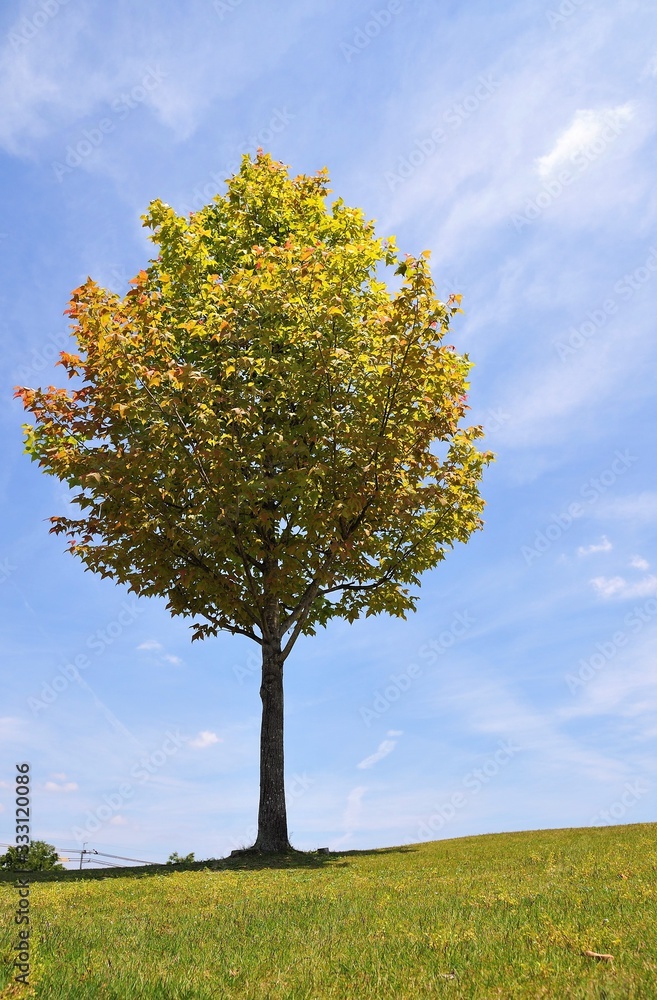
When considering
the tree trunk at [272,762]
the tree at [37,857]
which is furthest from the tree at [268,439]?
the tree at [37,857]

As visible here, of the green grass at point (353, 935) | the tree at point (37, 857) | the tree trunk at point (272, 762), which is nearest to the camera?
the green grass at point (353, 935)

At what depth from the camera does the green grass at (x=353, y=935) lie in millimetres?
6844

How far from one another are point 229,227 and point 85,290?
567 cm

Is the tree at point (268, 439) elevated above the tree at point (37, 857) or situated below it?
above

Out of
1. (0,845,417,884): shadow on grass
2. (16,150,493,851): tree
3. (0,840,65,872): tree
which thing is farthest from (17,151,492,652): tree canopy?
(0,840,65,872): tree

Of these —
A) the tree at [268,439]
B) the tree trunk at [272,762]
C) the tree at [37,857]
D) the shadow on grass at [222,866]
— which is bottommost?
the tree at [37,857]

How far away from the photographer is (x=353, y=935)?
8.65 m

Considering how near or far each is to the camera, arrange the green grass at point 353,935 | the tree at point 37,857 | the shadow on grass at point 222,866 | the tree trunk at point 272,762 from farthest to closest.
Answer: the tree at point 37,857 → the tree trunk at point 272,762 → the shadow on grass at point 222,866 → the green grass at point 353,935

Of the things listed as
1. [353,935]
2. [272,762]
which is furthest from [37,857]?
[353,935]

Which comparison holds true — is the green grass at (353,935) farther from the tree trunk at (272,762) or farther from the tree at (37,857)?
the tree at (37,857)

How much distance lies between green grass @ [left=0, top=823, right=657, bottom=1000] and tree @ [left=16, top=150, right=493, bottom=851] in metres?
7.53

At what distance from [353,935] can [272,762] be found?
1208 cm

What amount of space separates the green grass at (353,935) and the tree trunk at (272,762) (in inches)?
221

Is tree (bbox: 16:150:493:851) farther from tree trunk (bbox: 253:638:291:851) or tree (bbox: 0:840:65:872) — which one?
tree (bbox: 0:840:65:872)
